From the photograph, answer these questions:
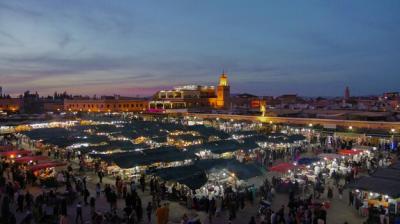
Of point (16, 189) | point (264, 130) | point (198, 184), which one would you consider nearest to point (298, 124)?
point (264, 130)

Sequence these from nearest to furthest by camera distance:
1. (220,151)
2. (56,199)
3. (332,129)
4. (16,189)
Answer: (56,199)
(16,189)
(220,151)
(332,129)

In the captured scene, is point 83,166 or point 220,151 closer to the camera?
point 83,166

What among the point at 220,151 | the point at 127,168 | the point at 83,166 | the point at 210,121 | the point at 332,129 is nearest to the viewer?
the point at 127,168

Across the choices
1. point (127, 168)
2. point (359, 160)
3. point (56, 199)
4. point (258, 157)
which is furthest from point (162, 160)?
point (359, 160)

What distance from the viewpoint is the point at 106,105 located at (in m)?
73.5

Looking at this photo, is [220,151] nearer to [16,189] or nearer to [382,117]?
[16,189]

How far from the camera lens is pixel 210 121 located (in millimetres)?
42500

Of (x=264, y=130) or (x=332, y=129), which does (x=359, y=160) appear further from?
(x=264, y=130)

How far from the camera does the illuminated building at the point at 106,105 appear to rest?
73.8m

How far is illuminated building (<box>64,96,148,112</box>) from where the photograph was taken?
73.8 metres

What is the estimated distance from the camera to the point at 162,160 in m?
17.0

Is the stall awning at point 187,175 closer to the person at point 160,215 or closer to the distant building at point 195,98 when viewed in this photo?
the person at point 160,215

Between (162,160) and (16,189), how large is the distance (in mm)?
6444

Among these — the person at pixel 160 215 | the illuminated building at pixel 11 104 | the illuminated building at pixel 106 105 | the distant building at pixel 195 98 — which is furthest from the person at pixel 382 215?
the illuminated building at pixel 11 104
